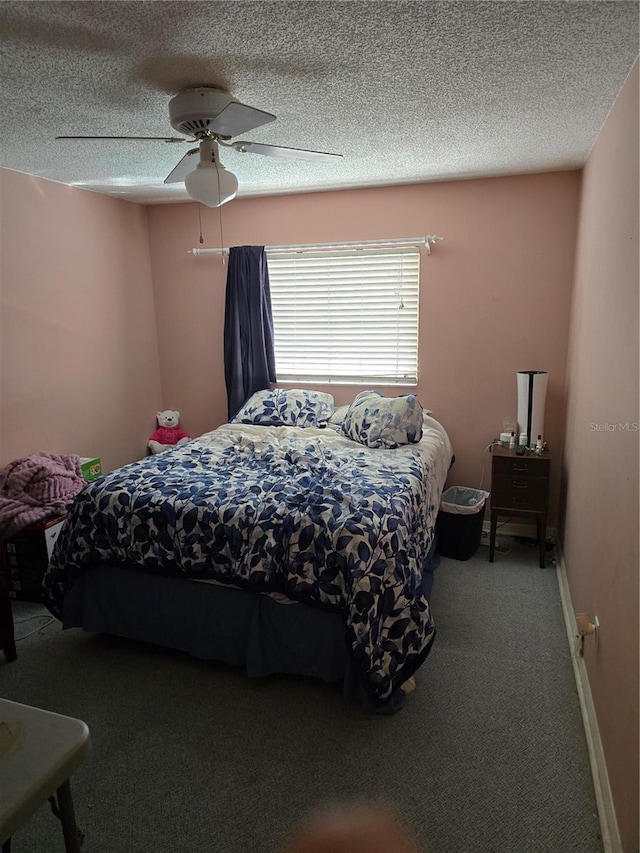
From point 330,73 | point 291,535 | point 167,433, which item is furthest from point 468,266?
point 167,433

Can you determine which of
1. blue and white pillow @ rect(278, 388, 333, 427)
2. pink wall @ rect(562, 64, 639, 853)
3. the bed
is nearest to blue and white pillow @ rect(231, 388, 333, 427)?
blue and white pillow @ rect(278, 388, 333, 427)

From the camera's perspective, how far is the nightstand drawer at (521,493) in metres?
3.21

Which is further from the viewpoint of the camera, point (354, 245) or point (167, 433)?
point (167, 433)

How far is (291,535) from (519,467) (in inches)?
67.1

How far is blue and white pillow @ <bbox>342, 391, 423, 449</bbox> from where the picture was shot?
10.6 ft

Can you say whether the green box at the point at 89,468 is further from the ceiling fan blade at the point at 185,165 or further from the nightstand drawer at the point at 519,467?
the nightstand drawer at the point at 519,467

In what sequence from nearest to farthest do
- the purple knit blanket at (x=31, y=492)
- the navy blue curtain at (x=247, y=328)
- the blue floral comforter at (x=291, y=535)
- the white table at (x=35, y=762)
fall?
the white table at (x=35, y=762), the blue floral comforter at (x=291, y=535), the purple knit blanket at (x=31, y=492), the navy blue curtain at (x=247, y=328)

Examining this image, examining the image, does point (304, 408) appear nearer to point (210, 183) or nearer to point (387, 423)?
point (387, 423)

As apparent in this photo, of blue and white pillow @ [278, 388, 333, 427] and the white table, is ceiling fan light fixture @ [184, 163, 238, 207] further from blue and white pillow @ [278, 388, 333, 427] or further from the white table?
the white table

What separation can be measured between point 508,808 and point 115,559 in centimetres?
178

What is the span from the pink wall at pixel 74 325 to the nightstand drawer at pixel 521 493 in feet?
8.90

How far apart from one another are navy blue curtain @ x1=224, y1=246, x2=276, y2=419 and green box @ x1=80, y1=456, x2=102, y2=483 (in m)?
1.07

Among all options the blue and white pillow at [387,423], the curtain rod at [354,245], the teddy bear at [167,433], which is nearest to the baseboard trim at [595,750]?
the blue and white pillow at [387,423]

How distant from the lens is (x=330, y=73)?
186 centimetres
